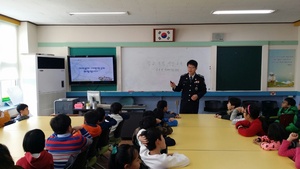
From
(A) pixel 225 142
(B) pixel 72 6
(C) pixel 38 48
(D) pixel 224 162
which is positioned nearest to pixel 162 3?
(B) pixel 72 6

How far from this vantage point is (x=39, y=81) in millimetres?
5094

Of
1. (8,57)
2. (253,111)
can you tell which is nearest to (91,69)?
(8,57)

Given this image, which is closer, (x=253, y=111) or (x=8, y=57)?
(x=253, y=111)

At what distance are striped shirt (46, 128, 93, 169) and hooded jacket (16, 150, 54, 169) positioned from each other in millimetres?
276

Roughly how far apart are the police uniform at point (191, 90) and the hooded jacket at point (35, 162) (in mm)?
2748

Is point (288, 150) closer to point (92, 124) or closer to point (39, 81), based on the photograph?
point (92, 124)

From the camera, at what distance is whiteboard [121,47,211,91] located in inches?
230

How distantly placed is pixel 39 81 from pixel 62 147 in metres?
3.50

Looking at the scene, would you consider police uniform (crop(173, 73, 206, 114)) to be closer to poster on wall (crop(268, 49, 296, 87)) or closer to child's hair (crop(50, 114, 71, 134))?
child's hair (crop(50, 114, 71, 134))

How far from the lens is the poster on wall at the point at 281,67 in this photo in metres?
5.77

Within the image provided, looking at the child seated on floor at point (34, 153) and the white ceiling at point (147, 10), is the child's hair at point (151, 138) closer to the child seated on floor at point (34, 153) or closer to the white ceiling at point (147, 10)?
the child seated on floor at point (34, 153)

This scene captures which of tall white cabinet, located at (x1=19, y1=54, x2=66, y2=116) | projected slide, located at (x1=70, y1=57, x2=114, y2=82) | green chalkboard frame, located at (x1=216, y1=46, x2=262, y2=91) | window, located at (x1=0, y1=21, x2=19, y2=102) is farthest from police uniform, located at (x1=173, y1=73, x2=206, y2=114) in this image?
window, located at (x1=0, y1=21, x2=19, y2=102)

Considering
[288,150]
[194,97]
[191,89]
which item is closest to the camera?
[288,150]

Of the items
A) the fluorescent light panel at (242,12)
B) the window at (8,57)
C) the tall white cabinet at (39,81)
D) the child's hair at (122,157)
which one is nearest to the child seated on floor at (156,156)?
the child's hair at (122,157)
